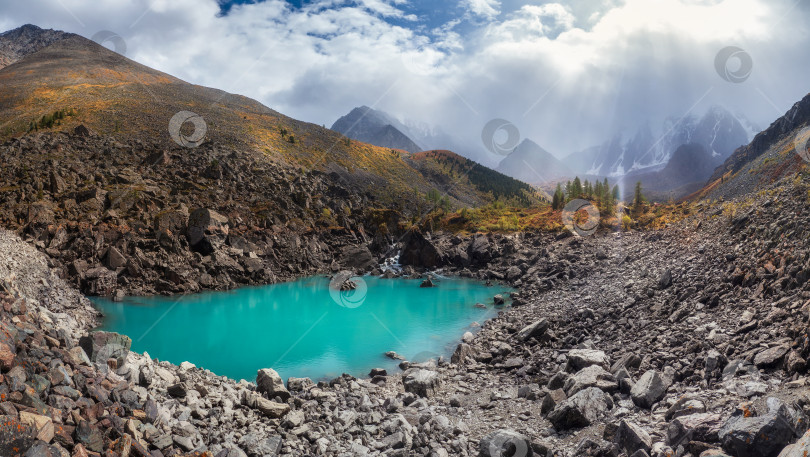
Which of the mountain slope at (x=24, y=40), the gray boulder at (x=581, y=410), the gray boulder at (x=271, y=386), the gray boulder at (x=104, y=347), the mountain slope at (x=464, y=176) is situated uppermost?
the mountain slope at (x=24, y=40)

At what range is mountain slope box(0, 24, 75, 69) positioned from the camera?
552 feet

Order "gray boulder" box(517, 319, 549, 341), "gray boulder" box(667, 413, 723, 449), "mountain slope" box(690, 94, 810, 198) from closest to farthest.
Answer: "gray boulder" box(667, 413, 723, 449) → "gray boulder" box(517, 319, 549, 341) → "mountain slope" box(690, 94, 810, 198)

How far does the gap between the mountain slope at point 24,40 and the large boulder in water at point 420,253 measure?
605 ft

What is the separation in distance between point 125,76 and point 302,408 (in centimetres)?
14325

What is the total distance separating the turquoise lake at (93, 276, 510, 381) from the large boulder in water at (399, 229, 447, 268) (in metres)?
10.8

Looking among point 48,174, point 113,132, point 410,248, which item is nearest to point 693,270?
point 410,248

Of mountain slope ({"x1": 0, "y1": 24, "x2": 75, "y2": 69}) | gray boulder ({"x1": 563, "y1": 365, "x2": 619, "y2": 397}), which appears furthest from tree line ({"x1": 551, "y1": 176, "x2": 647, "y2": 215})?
mountain slope ({"x1": 0, "y1": 24, "x2": 75, "y2": 69})

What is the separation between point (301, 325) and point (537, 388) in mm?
24888

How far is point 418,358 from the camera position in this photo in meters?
25.9

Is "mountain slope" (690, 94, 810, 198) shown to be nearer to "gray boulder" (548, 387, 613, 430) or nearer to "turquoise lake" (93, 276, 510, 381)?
"turquoise lake" (93, 276, 510, 381)

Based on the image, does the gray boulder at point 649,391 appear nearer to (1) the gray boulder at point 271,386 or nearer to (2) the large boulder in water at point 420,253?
(1) the gray boulder at point 271,386

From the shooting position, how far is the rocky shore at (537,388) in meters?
8.48

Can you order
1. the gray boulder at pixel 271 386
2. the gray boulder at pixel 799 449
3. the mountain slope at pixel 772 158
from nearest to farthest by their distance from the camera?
the gray boulder at pixel 799 449 → the gray boulder at pixel 271 386 → the mountain slope at pixel 772 158

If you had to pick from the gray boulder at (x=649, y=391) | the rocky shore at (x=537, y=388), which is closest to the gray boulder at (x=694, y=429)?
the rocky shore at (x=537, y=388)
